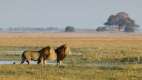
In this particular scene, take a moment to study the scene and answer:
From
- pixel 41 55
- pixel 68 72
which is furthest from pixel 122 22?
pixel 68 72

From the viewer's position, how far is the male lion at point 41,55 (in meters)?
27.5

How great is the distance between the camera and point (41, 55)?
90.6 ft

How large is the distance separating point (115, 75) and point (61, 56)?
6.01m

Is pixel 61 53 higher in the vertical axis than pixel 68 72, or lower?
higher

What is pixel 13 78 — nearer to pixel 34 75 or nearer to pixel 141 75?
pixel 34 75

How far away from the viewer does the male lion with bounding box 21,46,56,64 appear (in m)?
27.5

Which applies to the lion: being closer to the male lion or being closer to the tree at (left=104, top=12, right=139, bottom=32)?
the male lion

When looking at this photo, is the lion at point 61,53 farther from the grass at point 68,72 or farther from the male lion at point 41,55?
the grass at point 68,72

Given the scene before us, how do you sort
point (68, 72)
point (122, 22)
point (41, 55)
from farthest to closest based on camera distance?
point (122, 22), point (41, 55), point (68, 72)

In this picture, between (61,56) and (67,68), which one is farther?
(61,56)

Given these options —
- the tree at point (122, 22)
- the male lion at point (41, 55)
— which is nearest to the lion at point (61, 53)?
the male lion at point (41, 55)

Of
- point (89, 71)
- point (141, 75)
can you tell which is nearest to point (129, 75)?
point (141, 75)

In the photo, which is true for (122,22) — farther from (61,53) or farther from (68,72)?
(68,72)

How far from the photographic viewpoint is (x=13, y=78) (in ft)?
68.4
